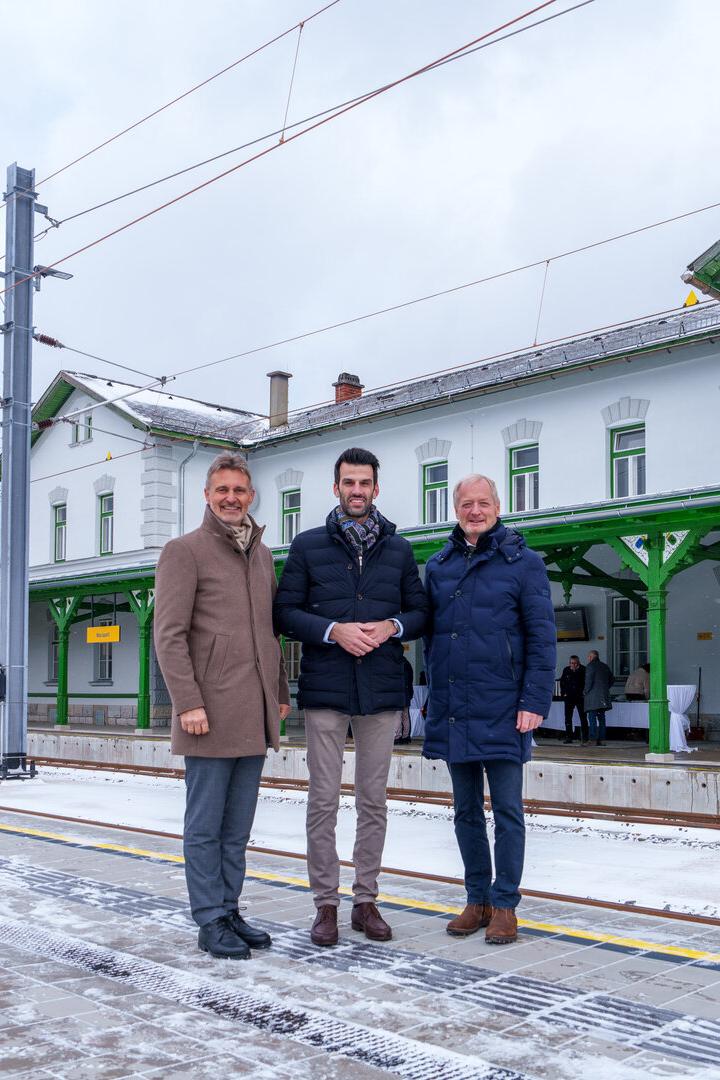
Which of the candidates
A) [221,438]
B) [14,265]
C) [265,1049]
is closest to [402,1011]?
[265,1049]

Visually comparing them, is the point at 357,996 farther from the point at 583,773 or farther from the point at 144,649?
the point at 144,649

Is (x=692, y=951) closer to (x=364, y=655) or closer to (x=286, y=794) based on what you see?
(x=364, y=655)

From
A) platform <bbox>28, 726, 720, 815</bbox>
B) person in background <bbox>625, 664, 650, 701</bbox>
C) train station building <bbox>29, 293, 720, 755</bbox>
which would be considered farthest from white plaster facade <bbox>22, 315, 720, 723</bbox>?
platform <bbox>28, 726, 720, 815</bbox>

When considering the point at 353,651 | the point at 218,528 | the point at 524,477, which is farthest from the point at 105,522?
the point at 353,651

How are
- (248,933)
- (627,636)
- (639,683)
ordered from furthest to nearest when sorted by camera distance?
(627,636) < (639,683) < (248,933)

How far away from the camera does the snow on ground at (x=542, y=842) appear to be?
6.00 meters

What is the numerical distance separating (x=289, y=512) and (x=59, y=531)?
6.75 m

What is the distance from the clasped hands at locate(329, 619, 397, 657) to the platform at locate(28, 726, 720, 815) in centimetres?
603

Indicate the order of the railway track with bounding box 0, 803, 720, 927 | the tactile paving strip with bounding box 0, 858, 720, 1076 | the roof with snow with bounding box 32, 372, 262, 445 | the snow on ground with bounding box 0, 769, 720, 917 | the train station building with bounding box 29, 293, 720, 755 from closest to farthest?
the tactile paving strip with bounding box 0, 858, 720, 1076 < the railway track with bounding box 0, 803, 720, 927 < the snow on ground with bounding box 0, 769, 720, 917 < the train station building with bounding box 29, 293, 720, 755 < the roof with snow with bounding box 32, 372, 262, 445

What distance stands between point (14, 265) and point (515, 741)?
1114cm

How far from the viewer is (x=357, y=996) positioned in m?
3.82

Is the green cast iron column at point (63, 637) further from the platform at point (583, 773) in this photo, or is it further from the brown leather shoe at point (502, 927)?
the brown leather shoe at point (502, 927)

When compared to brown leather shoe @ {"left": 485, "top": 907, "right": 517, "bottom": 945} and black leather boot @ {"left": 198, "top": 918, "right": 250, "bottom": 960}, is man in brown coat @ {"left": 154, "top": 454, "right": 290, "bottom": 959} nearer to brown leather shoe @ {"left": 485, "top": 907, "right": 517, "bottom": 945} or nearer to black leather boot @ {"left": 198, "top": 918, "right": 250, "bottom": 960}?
black leather boot @ {"left": 198, "top": 918, "right": 250, "bottom": 960}

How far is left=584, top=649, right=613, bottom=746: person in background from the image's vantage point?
58.0 feet
